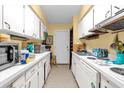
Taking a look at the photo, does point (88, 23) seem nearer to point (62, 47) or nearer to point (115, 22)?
point (115, 22)

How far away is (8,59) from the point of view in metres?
1.55

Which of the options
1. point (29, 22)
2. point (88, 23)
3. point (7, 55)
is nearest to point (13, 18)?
point (7, 55)

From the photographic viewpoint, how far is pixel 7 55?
1.53 m

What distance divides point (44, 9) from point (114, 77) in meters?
4.26

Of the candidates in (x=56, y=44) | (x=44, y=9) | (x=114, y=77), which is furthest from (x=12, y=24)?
(x=56, y=44)

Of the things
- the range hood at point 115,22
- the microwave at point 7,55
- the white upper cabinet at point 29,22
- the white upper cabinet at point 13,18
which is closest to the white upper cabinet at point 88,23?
the range hood at point 115,22

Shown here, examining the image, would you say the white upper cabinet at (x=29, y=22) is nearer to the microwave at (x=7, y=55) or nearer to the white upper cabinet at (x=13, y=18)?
the white upper cabinet at (x=13, y=18)

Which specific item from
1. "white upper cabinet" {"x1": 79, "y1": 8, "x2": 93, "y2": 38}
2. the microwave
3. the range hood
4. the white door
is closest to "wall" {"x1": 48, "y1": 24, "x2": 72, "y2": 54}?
the white door

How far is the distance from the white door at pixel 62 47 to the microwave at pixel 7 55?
5.16 m

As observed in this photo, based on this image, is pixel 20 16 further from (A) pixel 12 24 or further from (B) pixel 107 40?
(B) pixel 107 40

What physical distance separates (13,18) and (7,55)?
599 millimetres

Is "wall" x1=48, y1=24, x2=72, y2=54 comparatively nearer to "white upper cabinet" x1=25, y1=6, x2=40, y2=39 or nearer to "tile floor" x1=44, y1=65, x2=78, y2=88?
"tile floor" x1=44, y1=65, x2=78, y2=88

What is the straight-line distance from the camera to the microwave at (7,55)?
138cm

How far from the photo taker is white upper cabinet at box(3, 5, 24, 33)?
63.1 inches
